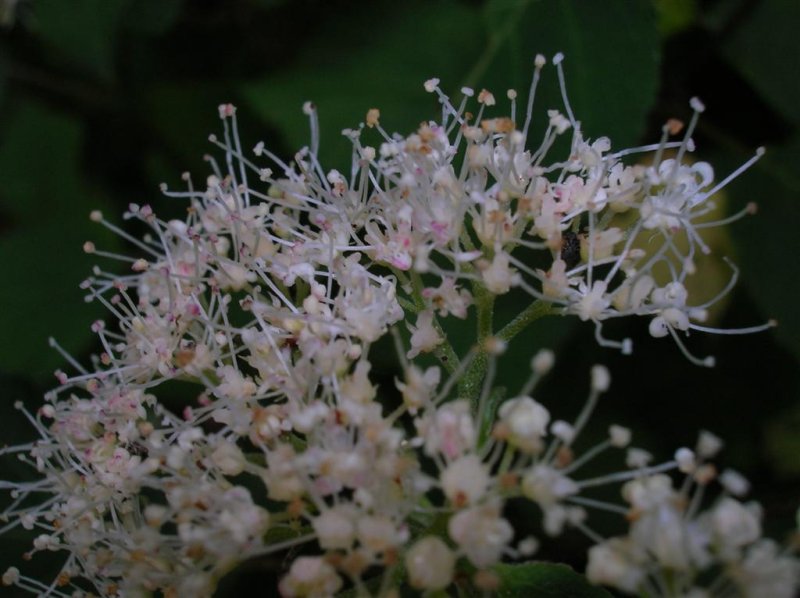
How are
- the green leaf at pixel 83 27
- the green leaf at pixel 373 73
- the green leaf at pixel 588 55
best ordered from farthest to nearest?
the green leaf at pixel 83 27 → the green leaf at pixel 373 73 → the green leaf at pixel 588 55

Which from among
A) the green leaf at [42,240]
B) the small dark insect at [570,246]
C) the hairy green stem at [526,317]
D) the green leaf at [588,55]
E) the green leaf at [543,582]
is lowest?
the green leaf at [42,240]

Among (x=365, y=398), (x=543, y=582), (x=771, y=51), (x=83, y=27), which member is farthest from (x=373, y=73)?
(x=543, y=582)

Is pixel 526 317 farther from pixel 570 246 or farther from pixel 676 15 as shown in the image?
pixel 676 15

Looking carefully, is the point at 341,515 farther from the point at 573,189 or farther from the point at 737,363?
the point at 737,363

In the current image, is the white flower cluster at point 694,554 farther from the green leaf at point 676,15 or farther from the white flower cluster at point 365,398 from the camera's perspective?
the green leaf at point 676,15

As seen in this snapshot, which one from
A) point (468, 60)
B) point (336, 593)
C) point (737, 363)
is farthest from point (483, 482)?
point (737, 363)

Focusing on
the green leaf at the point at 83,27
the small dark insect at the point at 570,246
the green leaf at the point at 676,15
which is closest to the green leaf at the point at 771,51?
the green leaf at the point at 676,15
